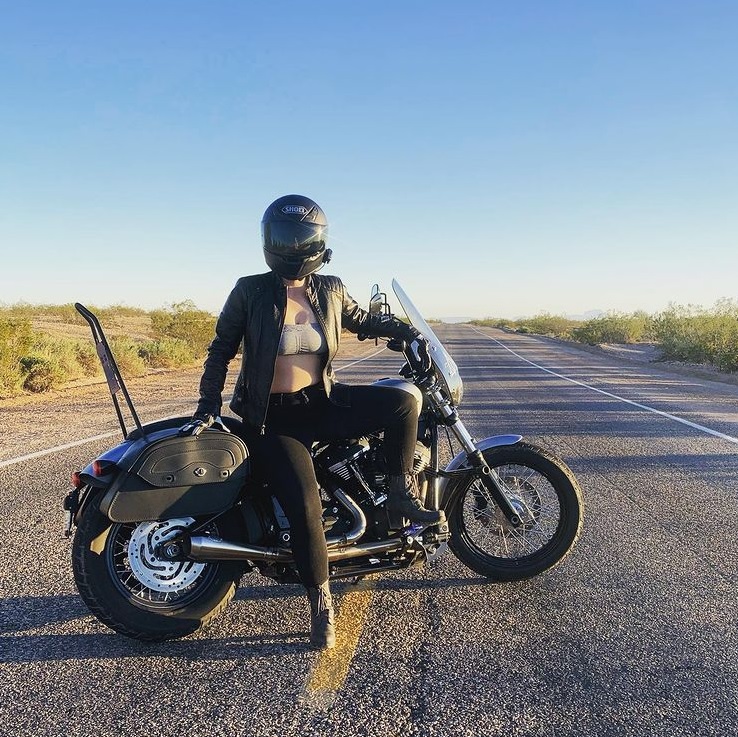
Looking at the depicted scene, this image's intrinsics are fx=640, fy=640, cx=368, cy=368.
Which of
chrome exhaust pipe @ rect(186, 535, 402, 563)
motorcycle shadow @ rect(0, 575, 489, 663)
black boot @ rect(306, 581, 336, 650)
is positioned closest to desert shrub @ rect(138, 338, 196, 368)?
motorcycle shadow @ rect(0, 575, 489, 663)

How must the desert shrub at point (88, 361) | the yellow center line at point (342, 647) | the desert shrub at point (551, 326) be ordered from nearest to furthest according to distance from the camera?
the yellow center line at point (342, 647), the desert shrub at point (88, 361), the desert shrub at point (551, 326)

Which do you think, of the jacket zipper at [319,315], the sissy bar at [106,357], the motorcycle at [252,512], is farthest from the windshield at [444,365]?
the sissy bar at [106,357]

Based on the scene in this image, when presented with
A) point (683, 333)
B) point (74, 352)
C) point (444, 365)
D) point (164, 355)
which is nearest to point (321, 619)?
point (444, 365)

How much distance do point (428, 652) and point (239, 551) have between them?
3.33 feet

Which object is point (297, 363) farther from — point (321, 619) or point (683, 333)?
point (683, 333)

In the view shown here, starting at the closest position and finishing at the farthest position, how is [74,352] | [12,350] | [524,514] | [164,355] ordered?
[524,514]
[12,350]
[74,352]
[164,355]

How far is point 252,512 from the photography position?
3.25m

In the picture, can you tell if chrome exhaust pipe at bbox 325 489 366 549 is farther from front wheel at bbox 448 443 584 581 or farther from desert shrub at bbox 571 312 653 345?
desert shrub at bbox 571 312 653 345

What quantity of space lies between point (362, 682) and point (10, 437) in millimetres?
7148

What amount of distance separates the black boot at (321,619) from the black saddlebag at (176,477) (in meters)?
0.60

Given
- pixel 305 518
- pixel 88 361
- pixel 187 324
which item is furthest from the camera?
pixel 187 324

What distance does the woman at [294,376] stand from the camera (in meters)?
3.19

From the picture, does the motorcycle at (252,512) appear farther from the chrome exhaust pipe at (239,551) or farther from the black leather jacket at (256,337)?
the black leather jacket at (256,337)

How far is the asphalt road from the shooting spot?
2424 millimetres
